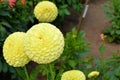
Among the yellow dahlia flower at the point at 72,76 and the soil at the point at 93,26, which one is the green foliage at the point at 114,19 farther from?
the yellow dahlia flower at the point at 72,76

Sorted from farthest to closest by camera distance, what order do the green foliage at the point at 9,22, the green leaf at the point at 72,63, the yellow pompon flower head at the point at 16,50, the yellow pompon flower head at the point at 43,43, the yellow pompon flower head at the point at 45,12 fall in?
the green foliage at the point at 9,22 → the green leaf at the point at 72,63 → the yellow pompon flower head at the point at 45,12 → the yellow pompon flower head at the point at 16,50 → the yellow pompon flower head at the point at 43,43

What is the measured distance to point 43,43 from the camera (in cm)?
110

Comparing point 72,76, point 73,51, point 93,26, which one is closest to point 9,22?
point 73,51

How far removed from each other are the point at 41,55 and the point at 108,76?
1602 millimetres

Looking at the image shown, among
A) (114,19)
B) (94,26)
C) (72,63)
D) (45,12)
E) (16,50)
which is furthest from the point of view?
(94,26)

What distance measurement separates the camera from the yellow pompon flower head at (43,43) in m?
1.10

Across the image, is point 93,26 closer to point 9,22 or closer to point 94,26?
point 94,26

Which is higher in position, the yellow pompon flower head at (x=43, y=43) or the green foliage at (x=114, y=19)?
the yellow pompon flower head at (x=43, y=43)

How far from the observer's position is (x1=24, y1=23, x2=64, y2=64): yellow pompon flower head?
1.10 m

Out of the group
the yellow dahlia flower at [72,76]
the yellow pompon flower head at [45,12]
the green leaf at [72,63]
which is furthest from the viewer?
the green leaf at [72,63]

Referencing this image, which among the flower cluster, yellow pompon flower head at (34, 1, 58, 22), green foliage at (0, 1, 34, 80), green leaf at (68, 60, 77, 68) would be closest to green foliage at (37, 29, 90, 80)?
green leaf at (68, 60, 77, 68)

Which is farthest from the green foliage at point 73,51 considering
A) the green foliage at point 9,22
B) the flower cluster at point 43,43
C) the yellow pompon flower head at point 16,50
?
the flower cluster at point 43,43

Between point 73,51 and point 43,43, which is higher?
point 43,43

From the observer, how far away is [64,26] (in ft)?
18.2
